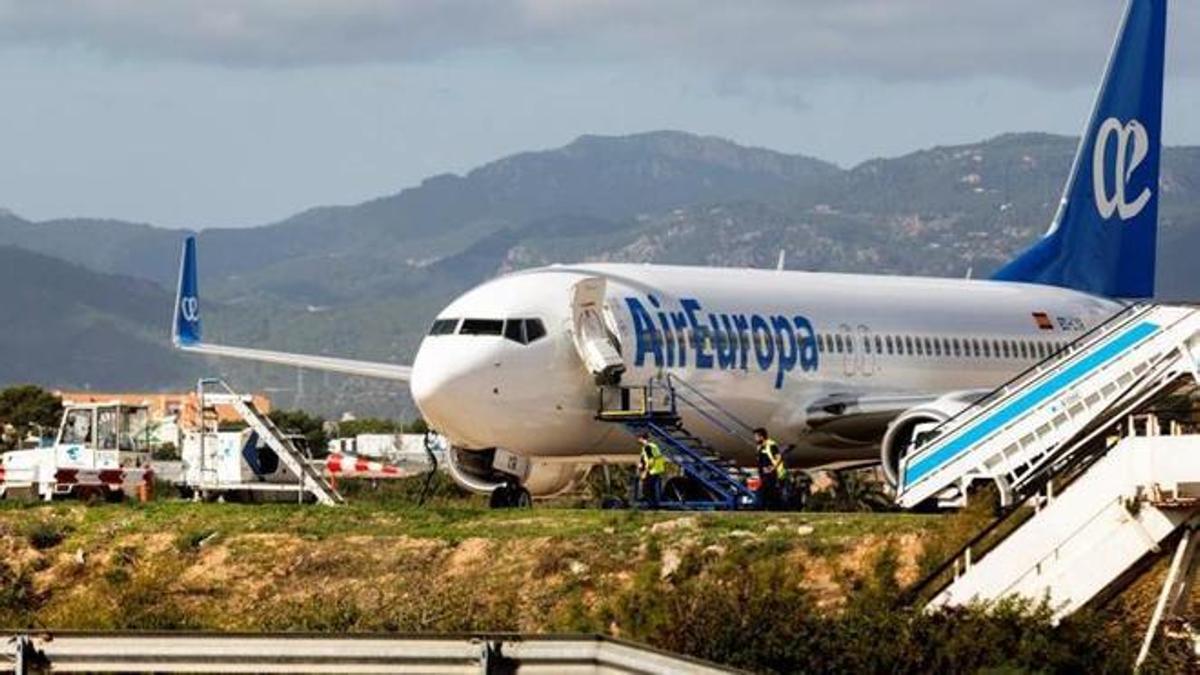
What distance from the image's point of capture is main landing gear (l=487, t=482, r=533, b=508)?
44219 mm

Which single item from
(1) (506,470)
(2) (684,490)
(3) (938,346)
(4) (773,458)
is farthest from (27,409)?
(4) (773,458)

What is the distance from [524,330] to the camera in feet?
141

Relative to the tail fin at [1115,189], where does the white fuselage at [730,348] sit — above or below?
below

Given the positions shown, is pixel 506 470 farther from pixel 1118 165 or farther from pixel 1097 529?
pixel 1118 165

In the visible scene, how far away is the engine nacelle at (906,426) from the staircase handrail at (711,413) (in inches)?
90.9

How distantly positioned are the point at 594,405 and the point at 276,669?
22.2 meters

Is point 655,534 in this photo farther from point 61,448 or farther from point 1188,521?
point 61,448

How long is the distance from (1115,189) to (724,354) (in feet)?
52.4

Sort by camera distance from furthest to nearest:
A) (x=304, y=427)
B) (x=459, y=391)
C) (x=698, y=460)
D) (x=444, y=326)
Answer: (x=304, y=427) → (x=444, y=326) → (x=698, y=460) → (x=459, y=391)

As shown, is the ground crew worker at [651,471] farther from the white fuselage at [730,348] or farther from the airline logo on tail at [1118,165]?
the airline logo on tail at [1118,165]

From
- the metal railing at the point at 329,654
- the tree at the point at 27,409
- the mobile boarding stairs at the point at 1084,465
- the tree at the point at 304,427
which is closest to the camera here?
the metal railing at the point at 329,654

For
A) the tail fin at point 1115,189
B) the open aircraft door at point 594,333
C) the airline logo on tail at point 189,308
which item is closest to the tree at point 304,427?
the airline logo on tail at point 189,308

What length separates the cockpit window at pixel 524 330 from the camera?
42.8 meters

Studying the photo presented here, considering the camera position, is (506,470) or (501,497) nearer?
(506,470)
